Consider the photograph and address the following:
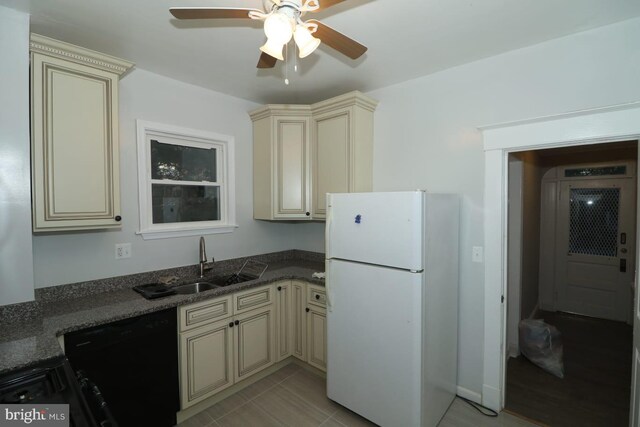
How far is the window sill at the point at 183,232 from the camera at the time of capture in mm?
2396

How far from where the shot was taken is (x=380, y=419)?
1.97 meters

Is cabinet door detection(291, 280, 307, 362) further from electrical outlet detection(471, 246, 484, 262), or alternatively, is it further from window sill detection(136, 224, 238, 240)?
electrical outlet detection(471, 246, 484, 262)

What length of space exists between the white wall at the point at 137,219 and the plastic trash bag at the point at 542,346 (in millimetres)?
2690

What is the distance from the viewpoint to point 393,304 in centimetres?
187

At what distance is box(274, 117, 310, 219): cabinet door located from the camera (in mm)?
2900

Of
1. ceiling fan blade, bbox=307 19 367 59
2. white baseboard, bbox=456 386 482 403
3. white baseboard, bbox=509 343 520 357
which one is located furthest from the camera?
white baseboard, bbox=509 343 520 357

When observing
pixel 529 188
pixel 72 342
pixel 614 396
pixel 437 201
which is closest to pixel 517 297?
pixel 614 396

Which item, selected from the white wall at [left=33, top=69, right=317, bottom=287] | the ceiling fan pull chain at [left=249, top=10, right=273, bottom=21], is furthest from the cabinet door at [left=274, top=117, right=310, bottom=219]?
the ceiling fan pull chain at [left=249, top=10, right=273, bottom=21]

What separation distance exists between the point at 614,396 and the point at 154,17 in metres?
4.05

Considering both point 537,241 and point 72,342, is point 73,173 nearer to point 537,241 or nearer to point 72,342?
point 72,342

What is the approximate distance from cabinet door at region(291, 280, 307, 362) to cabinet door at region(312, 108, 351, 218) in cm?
70

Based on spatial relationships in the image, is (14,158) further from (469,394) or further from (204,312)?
(469,394)

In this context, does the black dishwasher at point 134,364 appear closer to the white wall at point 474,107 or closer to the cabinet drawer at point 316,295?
the cabinet drawer at point 316,295

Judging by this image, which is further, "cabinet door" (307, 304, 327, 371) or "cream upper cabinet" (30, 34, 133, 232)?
"cabinet door" (307, 304, 327, 371)
